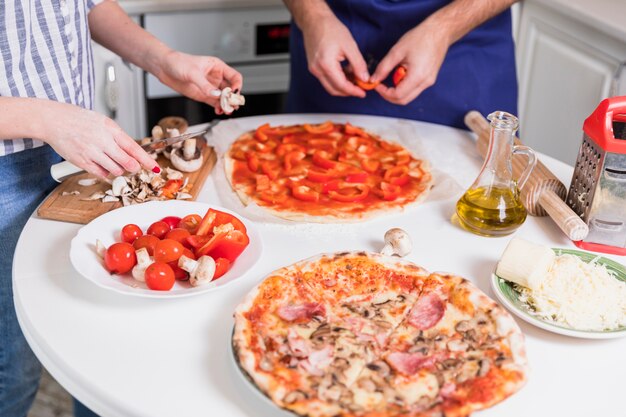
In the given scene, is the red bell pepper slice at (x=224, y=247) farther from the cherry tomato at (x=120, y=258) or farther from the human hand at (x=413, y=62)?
the human hand at (x=413, y=62)

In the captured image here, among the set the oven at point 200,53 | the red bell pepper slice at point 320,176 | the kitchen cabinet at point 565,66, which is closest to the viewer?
the red bell pepper slice at point 320,176

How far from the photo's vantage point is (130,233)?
4.22ft

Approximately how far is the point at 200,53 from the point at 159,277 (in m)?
1.77

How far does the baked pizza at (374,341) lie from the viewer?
3.11 feet

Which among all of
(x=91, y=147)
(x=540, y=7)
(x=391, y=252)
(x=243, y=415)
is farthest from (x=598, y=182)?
(x=540, y=7)

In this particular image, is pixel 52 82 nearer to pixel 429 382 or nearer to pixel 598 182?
pixel 429 382

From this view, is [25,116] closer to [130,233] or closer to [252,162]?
[130,233]

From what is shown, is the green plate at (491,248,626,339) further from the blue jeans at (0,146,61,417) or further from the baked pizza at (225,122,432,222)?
the blue jeans at (0,146,61,417)

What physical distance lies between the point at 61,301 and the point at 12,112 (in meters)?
0.34

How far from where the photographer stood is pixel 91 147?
1.26 meters

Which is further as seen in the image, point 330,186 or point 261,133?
point 261,133

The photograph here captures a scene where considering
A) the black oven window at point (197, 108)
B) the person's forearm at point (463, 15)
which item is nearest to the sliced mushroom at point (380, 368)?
the person's forearm at point (463, 15)

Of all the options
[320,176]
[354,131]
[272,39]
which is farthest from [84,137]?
[272,39]

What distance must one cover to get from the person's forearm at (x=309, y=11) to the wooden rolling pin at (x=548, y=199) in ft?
2.03
